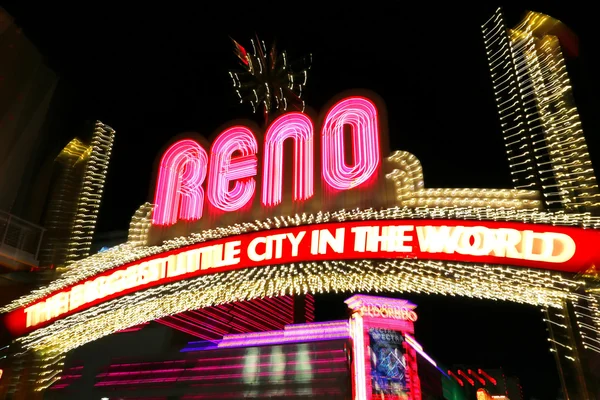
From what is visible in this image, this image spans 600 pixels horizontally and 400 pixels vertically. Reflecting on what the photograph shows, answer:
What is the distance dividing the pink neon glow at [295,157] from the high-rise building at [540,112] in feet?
10.8

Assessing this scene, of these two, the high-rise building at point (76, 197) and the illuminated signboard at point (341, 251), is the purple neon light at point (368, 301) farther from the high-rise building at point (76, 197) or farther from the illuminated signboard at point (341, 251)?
the illuminated signboard at point (341, 251)

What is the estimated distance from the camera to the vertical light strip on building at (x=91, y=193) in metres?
10.7

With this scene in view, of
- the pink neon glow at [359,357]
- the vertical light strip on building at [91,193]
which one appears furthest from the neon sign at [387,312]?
the vertical light strip on building at [91,193]

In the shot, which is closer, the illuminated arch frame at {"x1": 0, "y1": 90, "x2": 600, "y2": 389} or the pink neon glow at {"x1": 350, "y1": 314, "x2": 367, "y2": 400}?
the illuminated arch frame at {"x1": 0, "y1": 90, "x2": 600, "y2": 389}

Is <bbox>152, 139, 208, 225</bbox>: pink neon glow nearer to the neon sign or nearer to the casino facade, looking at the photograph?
the casino facade

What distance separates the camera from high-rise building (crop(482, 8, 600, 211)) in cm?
620

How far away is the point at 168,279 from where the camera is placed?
8.07 m

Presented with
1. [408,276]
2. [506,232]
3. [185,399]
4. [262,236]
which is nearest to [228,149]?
[262,236]

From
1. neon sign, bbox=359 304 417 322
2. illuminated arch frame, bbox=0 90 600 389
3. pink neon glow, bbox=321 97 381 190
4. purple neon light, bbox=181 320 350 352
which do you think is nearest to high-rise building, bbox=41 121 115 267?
illuminated arch frame, bbox=0 90 600 389

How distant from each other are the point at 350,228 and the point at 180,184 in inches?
175

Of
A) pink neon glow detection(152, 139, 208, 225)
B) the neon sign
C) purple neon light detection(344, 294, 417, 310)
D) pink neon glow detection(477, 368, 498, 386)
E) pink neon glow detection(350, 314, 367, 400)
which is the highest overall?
pink neon glow detection(152, 139, 208, 225)

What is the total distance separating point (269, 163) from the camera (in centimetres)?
891

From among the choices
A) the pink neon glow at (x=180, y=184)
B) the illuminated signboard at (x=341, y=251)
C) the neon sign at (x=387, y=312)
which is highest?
the pink neon glow at (x=180, y=184)

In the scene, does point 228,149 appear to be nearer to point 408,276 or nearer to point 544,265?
point 408,276
